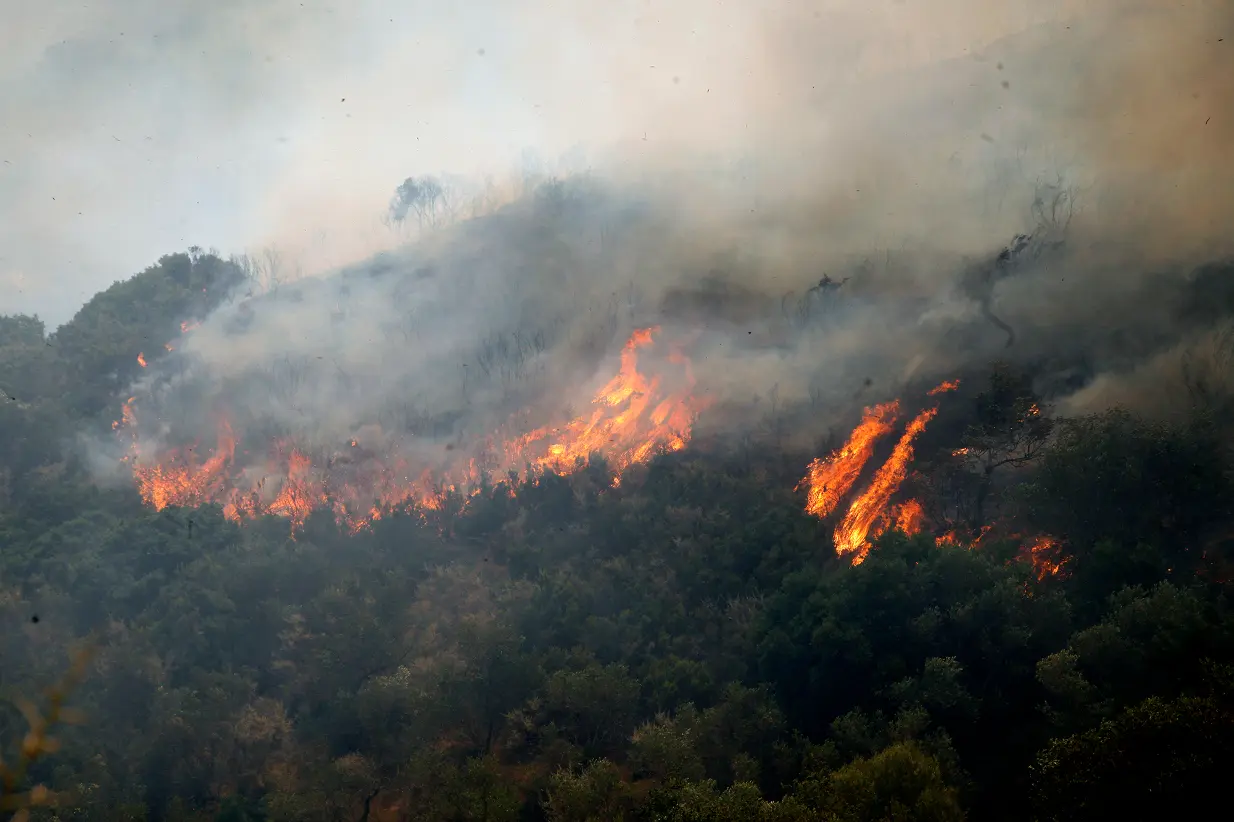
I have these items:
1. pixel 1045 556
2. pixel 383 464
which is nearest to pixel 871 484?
pixel 1045 556

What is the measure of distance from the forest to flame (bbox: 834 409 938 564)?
90.2 inches

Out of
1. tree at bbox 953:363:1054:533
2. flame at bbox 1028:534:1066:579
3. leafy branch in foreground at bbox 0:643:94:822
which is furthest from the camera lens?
tree at bbox 953:363:1054:533

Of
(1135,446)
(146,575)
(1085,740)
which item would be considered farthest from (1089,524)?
(146,575)

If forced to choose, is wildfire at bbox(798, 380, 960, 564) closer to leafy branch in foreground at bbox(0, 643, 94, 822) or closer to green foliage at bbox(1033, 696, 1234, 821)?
green foliage at bbox(1033, 696, 1234, 821)

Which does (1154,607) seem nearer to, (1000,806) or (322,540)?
(1000,806)

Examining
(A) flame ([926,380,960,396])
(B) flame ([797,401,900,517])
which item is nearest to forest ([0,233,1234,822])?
(A) flame ([926,380,960,396])

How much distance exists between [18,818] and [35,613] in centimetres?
10995

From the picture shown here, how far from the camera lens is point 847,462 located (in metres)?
113

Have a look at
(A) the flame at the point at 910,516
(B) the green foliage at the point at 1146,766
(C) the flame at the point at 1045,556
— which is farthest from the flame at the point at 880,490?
(B) the green foliage at the point at 1146,766

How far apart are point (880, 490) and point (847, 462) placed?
7.71 metres

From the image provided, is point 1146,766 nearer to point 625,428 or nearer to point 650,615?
point 650,615

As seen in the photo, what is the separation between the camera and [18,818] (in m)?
7.82

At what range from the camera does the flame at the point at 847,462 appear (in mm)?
109562

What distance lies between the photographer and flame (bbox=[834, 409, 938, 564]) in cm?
10169
